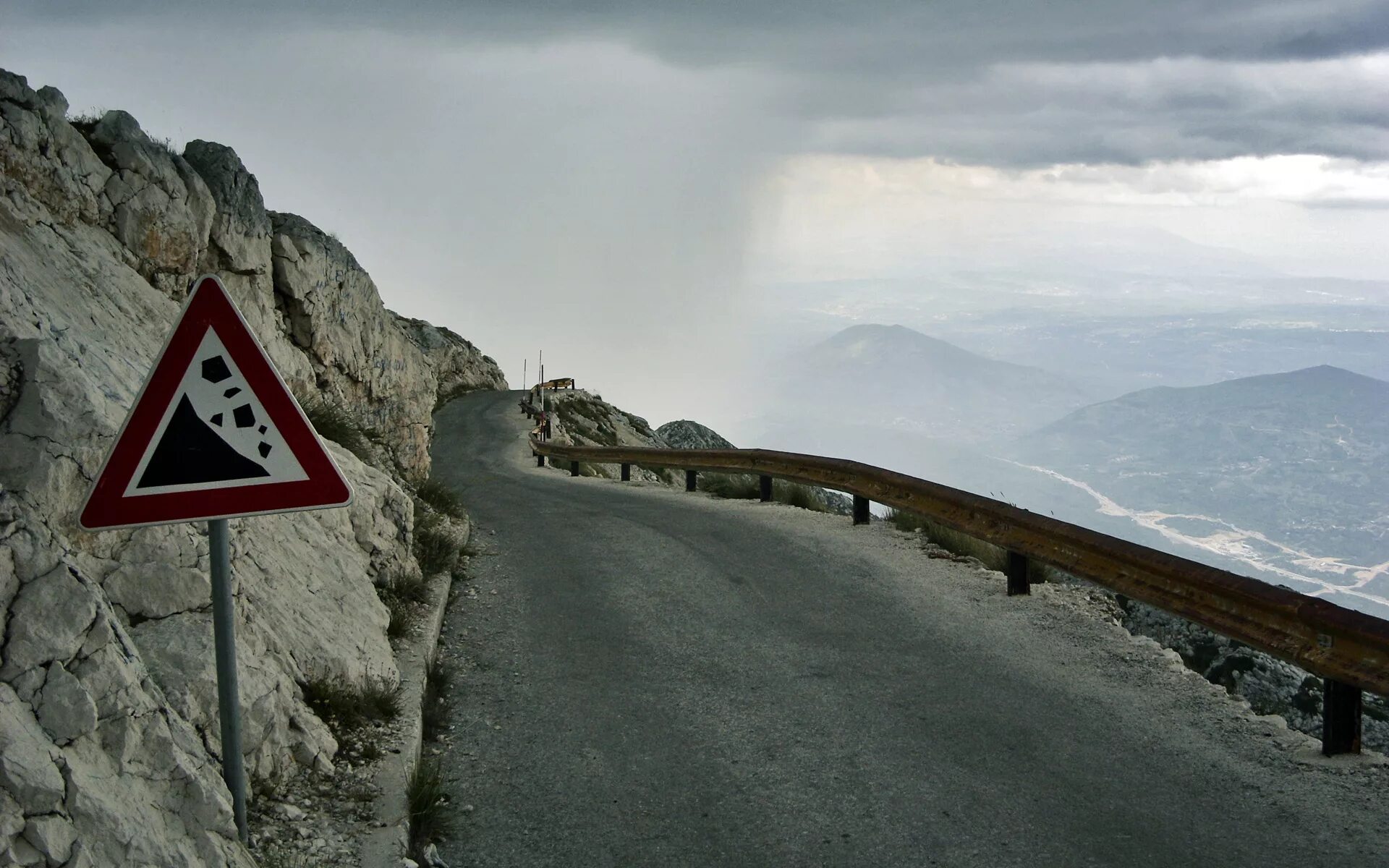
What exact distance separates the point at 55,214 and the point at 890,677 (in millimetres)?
7538

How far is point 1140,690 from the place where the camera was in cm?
677

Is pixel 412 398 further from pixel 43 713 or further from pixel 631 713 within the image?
pixel 43 713

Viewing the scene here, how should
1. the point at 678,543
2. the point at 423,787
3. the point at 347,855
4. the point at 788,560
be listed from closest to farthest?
the point at 347,855 < the point at 423,787 < the point at 788,560 < the point at 678,543

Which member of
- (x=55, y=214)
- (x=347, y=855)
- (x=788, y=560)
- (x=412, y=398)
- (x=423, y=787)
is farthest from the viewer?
(x=412, y=398)

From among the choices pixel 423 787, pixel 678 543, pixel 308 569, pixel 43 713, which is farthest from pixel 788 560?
pixel 43 713

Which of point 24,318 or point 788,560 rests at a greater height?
point 24,318

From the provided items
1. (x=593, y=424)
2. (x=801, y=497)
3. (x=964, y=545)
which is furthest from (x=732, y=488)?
(x=593, y=424)

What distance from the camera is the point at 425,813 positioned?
16.4 ft

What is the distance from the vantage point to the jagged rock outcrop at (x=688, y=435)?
5203cm

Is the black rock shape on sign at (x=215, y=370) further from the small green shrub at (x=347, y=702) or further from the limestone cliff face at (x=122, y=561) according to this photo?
the small green shrub at (x=347, y=702)

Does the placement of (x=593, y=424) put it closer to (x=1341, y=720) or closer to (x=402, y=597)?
(x=402, y=597)

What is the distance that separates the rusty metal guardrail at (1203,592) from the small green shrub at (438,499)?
228 inches

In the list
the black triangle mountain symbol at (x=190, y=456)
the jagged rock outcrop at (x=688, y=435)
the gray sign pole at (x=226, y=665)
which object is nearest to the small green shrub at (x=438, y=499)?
the gray sign pole at (x=226, y=665)

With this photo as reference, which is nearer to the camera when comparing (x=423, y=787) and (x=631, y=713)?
(x=423, y=787)
